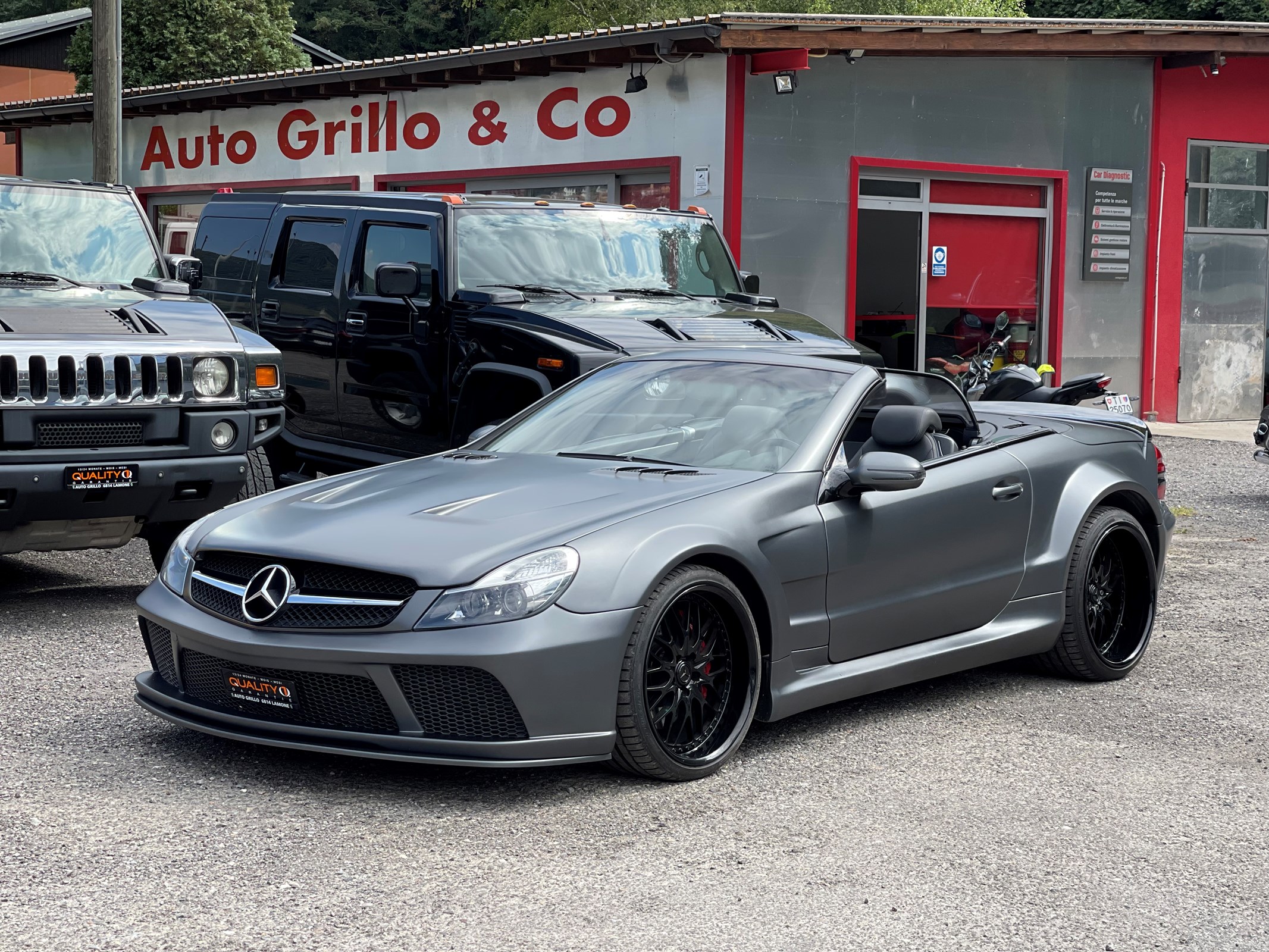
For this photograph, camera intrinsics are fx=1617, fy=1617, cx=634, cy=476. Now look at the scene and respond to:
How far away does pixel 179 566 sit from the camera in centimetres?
531

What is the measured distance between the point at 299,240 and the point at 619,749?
22.5 ft

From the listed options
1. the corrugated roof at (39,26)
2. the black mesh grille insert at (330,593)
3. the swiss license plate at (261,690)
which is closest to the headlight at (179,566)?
the black mesh grille insert at (330,593)

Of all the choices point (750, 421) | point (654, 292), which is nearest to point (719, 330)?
point (654, 292)

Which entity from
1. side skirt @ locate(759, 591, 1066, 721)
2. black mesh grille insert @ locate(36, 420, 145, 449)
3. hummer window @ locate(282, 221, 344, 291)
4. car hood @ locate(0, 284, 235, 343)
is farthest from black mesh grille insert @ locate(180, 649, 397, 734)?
hummer window @ locate(282, 221, 344, 291)

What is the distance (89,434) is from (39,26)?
145 ft

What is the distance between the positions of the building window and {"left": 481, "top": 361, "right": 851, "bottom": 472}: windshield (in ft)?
48.0

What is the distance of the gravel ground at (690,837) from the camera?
3.80 metres

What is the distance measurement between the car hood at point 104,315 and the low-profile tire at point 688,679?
3559 mm

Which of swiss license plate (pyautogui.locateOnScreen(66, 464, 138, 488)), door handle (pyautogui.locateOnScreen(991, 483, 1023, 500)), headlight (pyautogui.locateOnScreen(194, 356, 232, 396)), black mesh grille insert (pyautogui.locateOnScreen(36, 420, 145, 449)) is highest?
headlight (pyautogui.locateOnScreen(194, 356, 232, 396))

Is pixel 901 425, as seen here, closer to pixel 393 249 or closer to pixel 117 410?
pixel 117 410

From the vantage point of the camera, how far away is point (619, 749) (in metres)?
A: 4.84

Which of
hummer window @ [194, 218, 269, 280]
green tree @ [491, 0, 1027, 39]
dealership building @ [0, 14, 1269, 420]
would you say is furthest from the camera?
green tree @ [491, 0, 1027, 39]

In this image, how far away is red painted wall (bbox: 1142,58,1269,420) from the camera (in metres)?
18.9

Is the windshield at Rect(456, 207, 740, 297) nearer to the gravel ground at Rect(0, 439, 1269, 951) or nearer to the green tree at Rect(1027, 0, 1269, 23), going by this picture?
the gravel ground at Rect(0, 439, 1269, 951)
